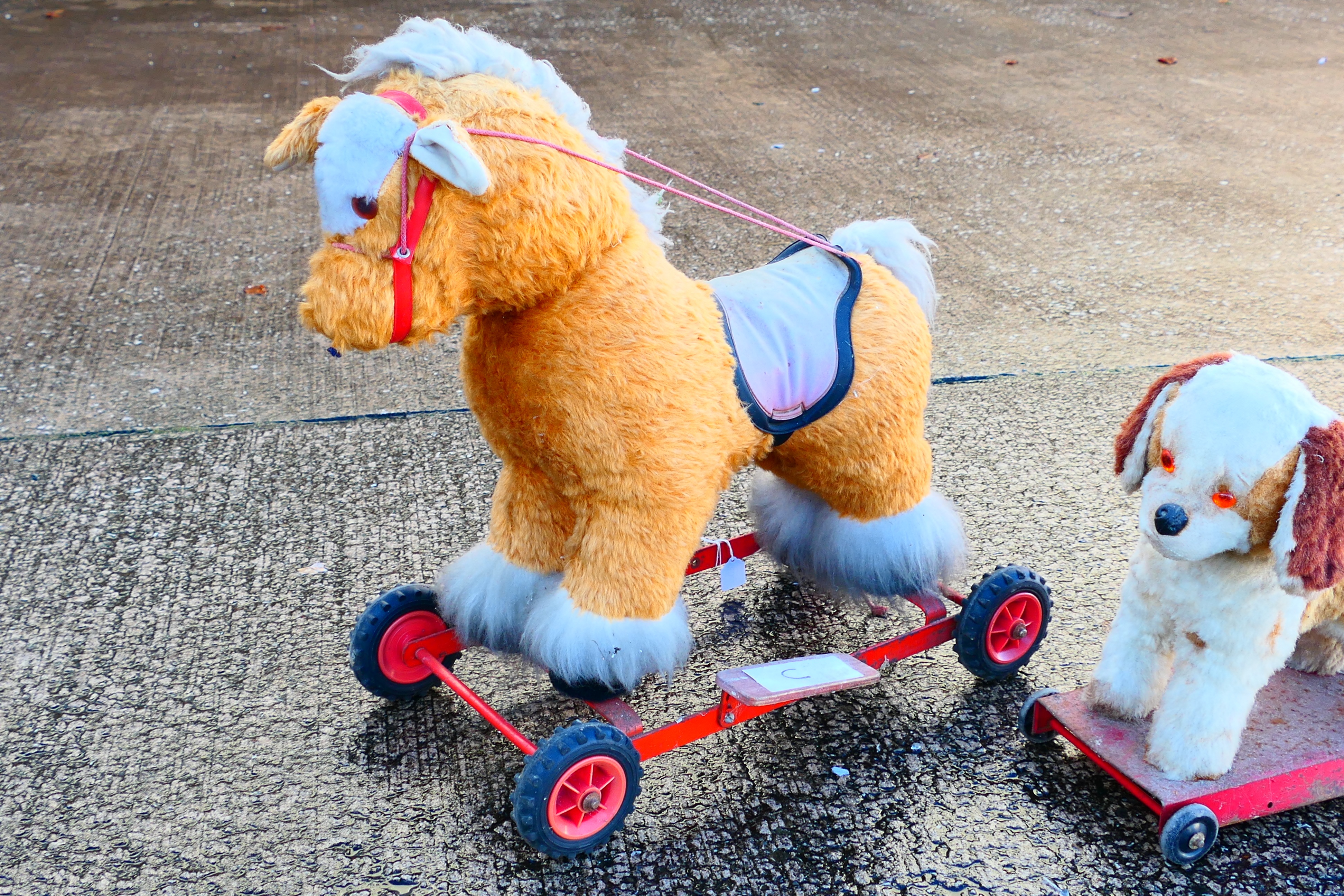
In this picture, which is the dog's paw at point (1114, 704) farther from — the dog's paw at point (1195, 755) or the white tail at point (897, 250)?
the white tail at point (897, 250)

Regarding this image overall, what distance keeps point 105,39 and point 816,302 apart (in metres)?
6.80

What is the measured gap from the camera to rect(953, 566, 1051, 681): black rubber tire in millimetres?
2311

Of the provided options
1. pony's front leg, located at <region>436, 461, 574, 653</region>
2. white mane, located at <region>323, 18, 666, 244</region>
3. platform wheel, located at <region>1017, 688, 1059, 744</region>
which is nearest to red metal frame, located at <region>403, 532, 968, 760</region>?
pony's front leg, located at <region>436, 461, 574, 653</region>

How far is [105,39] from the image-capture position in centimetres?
726

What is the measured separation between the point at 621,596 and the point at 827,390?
53 cm

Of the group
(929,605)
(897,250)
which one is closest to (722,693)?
(929,605)

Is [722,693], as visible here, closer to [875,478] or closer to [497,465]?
[875,478]

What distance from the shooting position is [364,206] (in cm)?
169

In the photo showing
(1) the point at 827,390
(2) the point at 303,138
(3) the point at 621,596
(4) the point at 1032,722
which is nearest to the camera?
(2) the point at 303,138

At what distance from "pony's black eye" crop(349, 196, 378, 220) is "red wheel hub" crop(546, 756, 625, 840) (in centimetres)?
93

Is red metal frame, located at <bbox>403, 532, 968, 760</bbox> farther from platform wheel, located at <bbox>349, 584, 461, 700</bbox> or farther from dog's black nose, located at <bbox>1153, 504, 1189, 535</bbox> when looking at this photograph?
dog's black nose, located at <bbox>1153, 504, 1189, 535</bbox>

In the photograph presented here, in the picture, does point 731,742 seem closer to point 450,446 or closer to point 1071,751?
point 1071,751

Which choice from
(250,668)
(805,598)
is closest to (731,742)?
(805,598)

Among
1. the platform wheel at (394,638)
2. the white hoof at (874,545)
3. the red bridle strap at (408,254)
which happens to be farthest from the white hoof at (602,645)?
the red bridle strap at (408,254)
